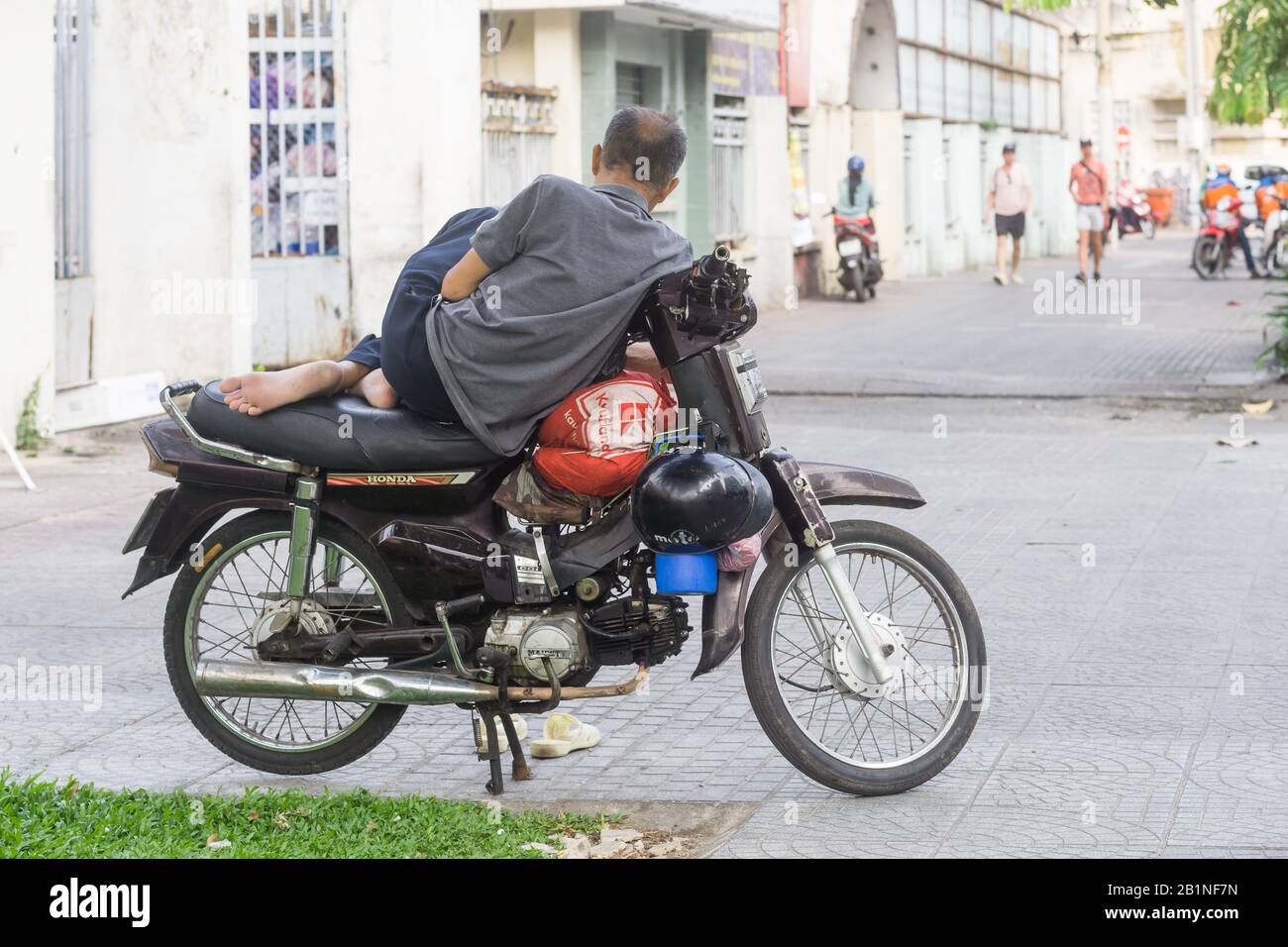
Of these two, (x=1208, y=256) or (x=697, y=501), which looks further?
(x=1208, y=256)

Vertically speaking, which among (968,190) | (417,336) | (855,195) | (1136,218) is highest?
(1136,218)

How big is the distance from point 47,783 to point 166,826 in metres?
0.44

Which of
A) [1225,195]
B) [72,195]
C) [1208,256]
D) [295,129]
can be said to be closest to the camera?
[72,195]

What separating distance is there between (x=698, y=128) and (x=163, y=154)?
9.92 m

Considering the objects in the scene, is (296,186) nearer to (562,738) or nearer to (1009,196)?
(562,738)

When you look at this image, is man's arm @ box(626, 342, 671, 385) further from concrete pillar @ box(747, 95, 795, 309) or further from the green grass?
concrete pillar @ box(747, 95, 795, 309)

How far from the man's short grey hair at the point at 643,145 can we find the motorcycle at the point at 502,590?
0.36 metres

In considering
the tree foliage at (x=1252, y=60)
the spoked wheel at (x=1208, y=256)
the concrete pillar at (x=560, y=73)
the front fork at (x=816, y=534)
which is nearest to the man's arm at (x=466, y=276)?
the front fork at (x=816, y=534)

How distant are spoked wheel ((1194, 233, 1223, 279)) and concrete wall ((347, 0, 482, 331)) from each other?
52.2ft

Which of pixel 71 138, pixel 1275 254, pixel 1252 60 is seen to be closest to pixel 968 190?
pixel 1275 254

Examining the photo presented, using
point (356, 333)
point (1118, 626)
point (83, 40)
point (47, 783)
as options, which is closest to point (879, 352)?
point (356, 333)

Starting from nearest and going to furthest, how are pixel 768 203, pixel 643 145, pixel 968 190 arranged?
pixel 643 145, pixel 768 203, pixel 968 190

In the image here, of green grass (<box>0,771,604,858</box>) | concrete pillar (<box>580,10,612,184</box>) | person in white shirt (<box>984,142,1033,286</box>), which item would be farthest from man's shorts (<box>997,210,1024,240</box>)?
green grass (<box>0,771,604,858</box>)

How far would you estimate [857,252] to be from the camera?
2459cm
